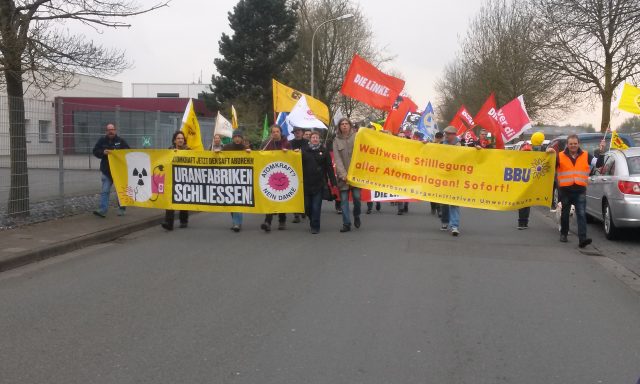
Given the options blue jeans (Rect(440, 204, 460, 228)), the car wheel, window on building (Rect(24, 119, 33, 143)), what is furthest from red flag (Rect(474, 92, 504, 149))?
window on building (Rect(24, 119, 33, 143))

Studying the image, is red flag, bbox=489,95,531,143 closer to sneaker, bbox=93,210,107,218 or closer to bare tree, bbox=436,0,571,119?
sneaker, bbox=93,210,107,218

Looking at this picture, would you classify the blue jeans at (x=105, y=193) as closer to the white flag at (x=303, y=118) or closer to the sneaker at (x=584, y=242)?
the white flag at (x=303, y=118)

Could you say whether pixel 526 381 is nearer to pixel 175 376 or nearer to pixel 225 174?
pixel 175 376

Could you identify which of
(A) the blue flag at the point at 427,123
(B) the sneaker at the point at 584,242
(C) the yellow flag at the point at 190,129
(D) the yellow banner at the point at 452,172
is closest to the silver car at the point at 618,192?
(B) the sneaker at the point at 584,242

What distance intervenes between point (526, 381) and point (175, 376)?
2.33 m

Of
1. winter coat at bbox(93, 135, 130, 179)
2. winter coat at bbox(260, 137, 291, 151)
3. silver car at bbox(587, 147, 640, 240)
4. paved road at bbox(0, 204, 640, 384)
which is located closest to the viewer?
paved road at bbox(0, 204, 640, 384)

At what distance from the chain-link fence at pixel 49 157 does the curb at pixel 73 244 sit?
1500mm


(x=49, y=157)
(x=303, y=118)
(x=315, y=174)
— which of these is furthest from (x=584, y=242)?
(x=49, y=157)

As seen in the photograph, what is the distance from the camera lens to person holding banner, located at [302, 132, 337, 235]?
1057 cm

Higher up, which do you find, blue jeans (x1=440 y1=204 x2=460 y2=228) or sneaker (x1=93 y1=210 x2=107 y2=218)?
blue jeans (x1=440 y1=204 x2=460 y2=228)

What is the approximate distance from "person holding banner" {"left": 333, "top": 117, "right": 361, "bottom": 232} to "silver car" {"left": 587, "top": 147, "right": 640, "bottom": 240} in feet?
13.6

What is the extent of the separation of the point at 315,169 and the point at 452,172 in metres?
2.31

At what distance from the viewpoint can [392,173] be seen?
1096cm

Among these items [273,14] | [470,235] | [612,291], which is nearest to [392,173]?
[470,235]
